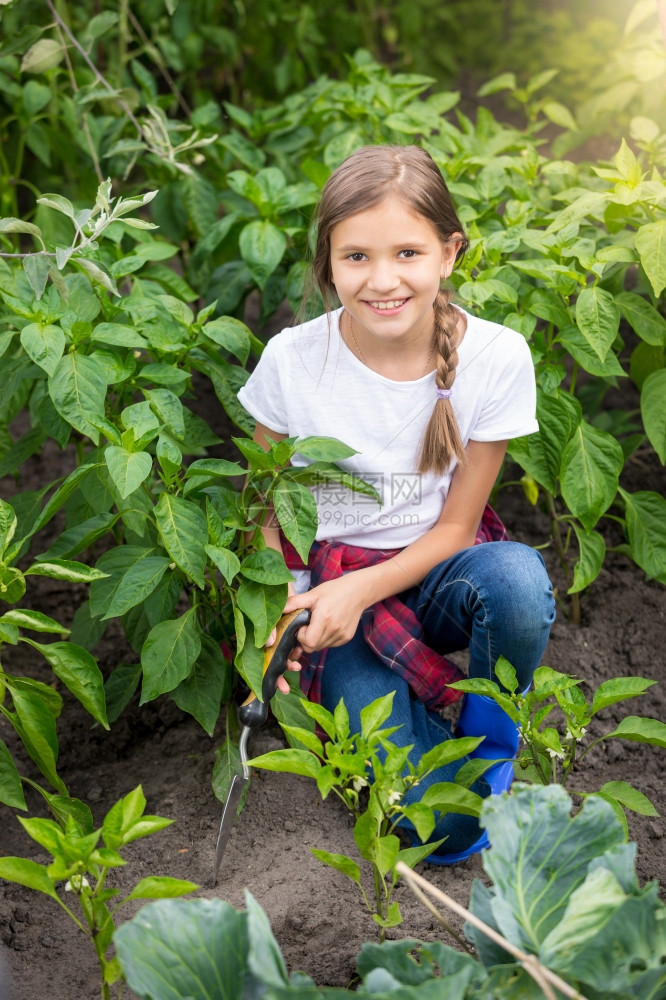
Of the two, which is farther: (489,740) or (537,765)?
(489,740)

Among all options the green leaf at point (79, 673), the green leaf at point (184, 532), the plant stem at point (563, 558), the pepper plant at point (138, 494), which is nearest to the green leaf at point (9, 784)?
the pepper plant at point (138, 494)

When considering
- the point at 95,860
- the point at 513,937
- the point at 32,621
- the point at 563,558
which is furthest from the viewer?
the point at 563,558

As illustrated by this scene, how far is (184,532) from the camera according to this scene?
1517 mm

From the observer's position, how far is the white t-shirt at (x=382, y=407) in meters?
1.73

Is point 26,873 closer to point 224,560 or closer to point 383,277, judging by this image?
point 224,560

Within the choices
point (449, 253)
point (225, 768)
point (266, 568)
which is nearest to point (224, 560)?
point (266, 568)

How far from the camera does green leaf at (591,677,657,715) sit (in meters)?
1.41

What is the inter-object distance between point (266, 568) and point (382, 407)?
401 millimetres

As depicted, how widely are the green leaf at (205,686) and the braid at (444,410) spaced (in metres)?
0.49

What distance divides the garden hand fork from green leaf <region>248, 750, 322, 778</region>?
0.64 ft

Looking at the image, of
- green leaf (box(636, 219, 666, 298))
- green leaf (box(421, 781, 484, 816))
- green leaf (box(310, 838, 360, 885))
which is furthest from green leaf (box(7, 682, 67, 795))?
green leaf (box(636, 219, 666, 298))

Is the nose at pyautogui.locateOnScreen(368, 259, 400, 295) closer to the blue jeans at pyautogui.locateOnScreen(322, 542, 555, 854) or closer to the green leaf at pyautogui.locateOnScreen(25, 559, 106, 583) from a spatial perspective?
the blue jeans at pyautogui.locateOnScreen(322, 542, 555, 854)

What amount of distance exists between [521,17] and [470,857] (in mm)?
3332

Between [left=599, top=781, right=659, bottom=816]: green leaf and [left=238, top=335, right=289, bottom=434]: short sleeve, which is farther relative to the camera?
[left=238, top=335, right=289, bottom=434]: short sleeve
